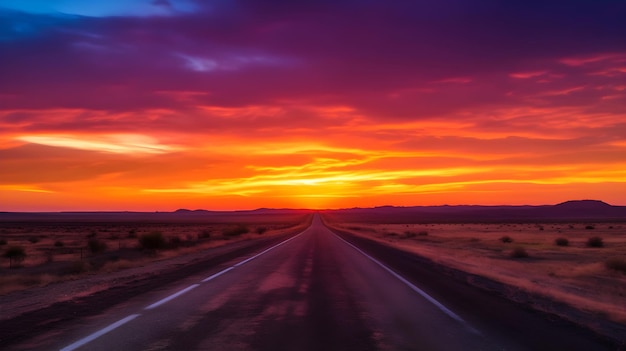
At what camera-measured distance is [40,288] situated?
17.2m

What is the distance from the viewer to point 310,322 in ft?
34.8

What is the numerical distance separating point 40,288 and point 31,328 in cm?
795

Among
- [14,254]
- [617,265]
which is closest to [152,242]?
[14,254]

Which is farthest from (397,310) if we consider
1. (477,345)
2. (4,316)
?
(4,316)

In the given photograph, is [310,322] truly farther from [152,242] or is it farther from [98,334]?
[152,242]

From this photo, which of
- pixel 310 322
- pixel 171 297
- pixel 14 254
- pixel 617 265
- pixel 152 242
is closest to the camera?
pixel 310 322

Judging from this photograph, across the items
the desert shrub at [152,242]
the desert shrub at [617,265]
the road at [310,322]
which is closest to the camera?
the road at [310,322]

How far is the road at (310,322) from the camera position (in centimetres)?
866

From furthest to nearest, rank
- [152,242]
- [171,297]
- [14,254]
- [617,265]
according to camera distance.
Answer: [152,242] → [14,254] → [617,265] → [171,297]

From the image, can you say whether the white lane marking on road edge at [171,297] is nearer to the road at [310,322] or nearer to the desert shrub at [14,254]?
the road at [310,322]

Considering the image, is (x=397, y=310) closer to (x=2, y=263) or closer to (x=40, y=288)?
(x=40, y=288)

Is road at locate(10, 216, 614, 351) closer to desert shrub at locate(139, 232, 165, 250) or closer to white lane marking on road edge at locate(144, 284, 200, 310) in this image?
white lane marking on road edge at locate(144, 284, 200, 310)

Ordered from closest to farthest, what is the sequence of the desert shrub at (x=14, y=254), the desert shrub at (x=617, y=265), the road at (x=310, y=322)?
the road at (x=310, y=322), the desert shrub at (x=617, y=265), the desert shrub at (x=14, y=254)

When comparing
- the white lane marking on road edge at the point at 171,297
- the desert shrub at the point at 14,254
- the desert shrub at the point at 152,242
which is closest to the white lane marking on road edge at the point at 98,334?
the white lane marking on road edge at the point at 171,297
